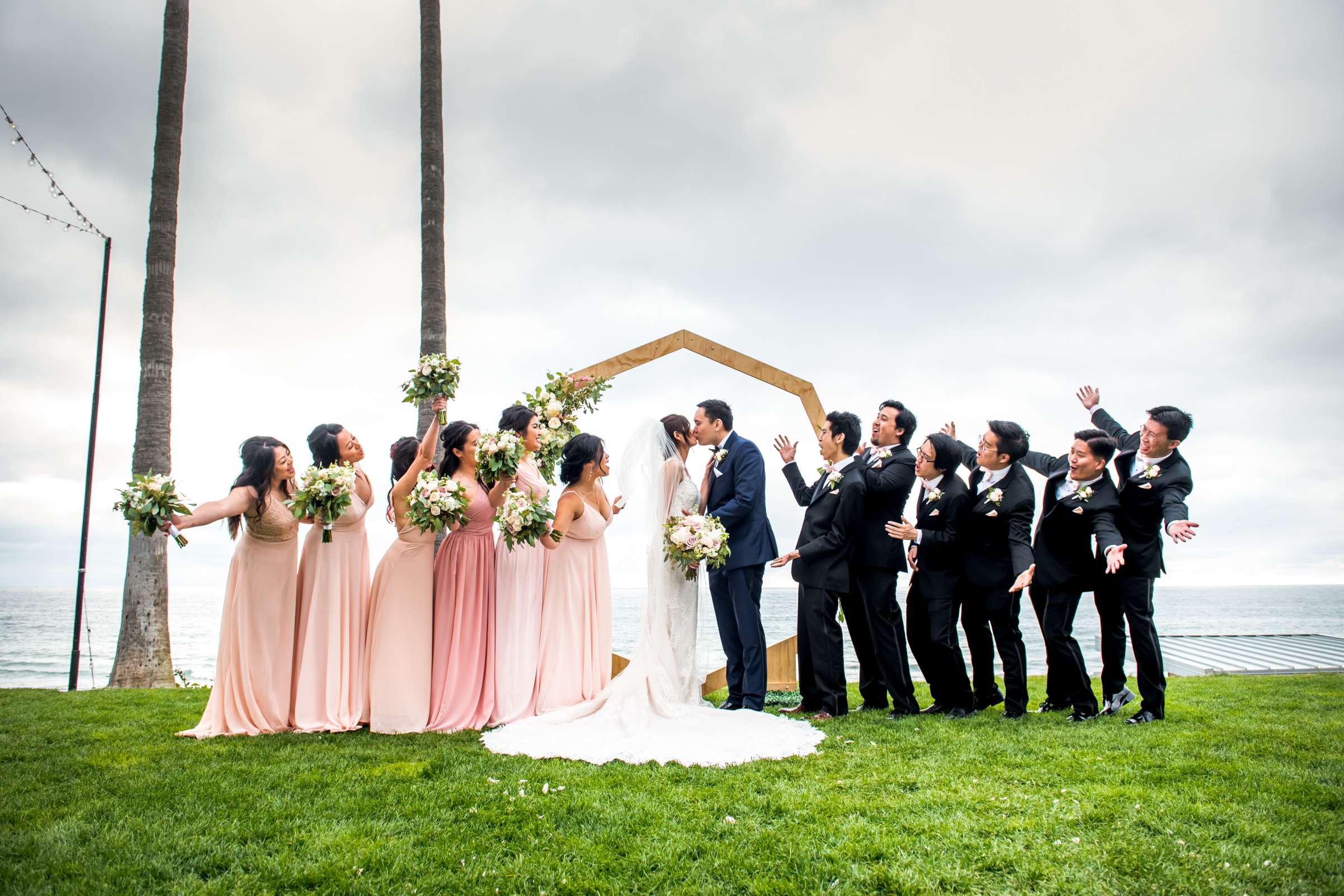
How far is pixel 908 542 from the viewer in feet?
22.5

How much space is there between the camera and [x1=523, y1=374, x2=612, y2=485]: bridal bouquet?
7.12 meters

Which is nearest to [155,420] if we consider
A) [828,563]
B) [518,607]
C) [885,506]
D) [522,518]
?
[518,607]

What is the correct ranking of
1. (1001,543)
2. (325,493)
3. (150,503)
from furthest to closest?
(1001,543) < (325,493) < (150,503)

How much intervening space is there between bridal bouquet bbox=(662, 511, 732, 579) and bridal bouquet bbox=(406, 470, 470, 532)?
68.1 inches

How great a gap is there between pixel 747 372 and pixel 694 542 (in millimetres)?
2752

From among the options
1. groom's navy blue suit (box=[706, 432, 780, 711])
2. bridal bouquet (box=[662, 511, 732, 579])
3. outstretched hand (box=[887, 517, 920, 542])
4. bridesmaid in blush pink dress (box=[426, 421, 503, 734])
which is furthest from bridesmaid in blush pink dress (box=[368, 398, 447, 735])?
outstretched hand (box=[887, 517, 920, 542])

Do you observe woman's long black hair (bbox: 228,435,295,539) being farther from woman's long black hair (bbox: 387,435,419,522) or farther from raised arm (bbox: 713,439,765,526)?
raised arm (bbox: 713,439,765,526)

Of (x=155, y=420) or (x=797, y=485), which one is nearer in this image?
(x=797, y=485)

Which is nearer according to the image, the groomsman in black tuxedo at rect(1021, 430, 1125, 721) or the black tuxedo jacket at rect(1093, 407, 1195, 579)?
the black tuxedo jacket at rect(1093, 407, 1195, 579)

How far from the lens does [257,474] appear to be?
19.1 feet

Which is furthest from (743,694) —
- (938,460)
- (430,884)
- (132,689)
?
(132,689)

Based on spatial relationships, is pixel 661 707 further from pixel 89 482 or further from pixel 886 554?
pixel 89 482

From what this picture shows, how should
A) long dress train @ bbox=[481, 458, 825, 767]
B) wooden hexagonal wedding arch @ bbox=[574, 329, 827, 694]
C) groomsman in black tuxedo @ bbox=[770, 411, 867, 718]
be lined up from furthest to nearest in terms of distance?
wooden hexagonal wedding arch @ bbox=[574, 329, 827, 694], groomsman in black tuxedo @ bbox=[770, 411, 867, 718], long dress train @ bbox=[481, 458, 825, 767]

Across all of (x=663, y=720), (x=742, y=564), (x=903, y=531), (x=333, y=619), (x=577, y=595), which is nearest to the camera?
(x=663, y=720)
